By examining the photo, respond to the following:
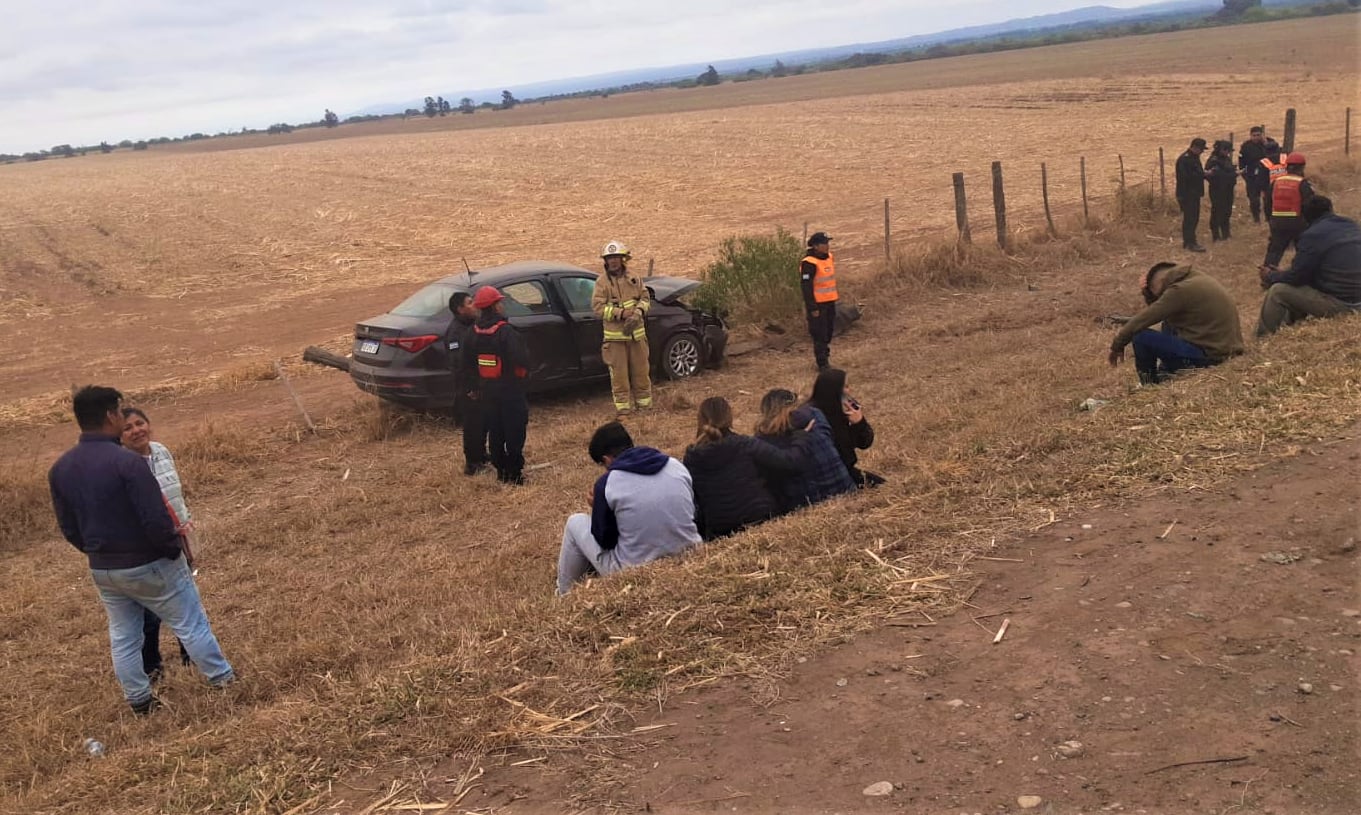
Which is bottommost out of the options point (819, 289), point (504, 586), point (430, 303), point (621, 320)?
point (504, 586)

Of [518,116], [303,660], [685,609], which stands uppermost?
[518,116]

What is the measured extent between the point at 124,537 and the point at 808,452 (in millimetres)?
3473

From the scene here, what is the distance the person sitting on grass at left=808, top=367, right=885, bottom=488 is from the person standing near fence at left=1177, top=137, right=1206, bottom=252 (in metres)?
12.1

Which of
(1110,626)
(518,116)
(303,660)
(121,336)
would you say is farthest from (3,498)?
(518,116)

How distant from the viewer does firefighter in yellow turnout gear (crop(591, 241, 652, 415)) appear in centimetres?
1054

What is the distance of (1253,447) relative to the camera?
534 centimetres

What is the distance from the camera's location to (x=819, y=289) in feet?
37.6

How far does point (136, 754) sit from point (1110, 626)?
12.2 feet

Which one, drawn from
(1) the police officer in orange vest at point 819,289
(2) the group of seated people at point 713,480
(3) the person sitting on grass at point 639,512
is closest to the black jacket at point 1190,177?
(1) the police officer in orange vest at point 819,289

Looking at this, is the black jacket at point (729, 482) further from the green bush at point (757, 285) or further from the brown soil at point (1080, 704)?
the green bush at point (757, 285)

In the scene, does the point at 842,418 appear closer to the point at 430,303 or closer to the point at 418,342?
the point at 418,342

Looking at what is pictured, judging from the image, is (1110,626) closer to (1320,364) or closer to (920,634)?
(920,634)

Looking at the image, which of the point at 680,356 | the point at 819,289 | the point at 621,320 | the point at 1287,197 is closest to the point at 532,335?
the point at 621,320

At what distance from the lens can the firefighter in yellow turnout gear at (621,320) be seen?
1054 cm
